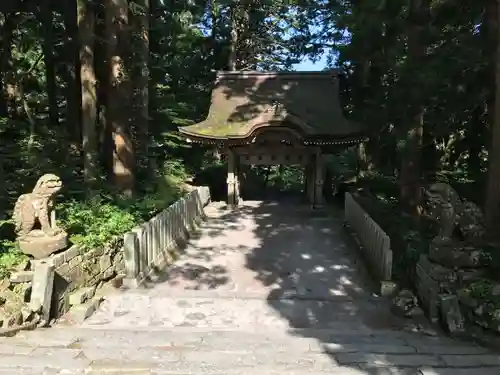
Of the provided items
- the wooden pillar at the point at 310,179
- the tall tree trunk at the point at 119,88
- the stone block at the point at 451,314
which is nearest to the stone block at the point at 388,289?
the stone block at the point at 451,314

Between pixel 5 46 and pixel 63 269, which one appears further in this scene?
pixel 5 46

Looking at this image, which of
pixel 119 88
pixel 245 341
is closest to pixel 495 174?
pixel 245 341

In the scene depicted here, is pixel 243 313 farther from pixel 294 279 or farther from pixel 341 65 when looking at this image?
pixel 341 65

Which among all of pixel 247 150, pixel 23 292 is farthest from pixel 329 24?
pixel 23 292

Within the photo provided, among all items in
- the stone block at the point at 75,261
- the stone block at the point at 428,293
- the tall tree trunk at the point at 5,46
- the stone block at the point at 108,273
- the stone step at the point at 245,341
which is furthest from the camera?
the tall tree trunk at the point at 5,46

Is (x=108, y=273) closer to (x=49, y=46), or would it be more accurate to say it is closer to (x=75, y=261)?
(x=75, y=261)

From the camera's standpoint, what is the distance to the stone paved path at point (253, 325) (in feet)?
12.0

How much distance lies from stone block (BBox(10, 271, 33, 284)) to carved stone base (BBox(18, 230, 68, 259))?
19.3 inches

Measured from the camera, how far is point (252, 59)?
92.1 feet

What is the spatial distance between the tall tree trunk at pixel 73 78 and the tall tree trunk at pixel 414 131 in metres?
9.14

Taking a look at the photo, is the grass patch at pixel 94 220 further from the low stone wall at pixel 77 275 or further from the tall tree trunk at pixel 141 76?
the tall tree trunk at pixel 141 76

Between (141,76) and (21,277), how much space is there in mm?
8097

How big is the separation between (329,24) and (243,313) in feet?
54.5

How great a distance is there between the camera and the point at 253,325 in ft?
21.3
